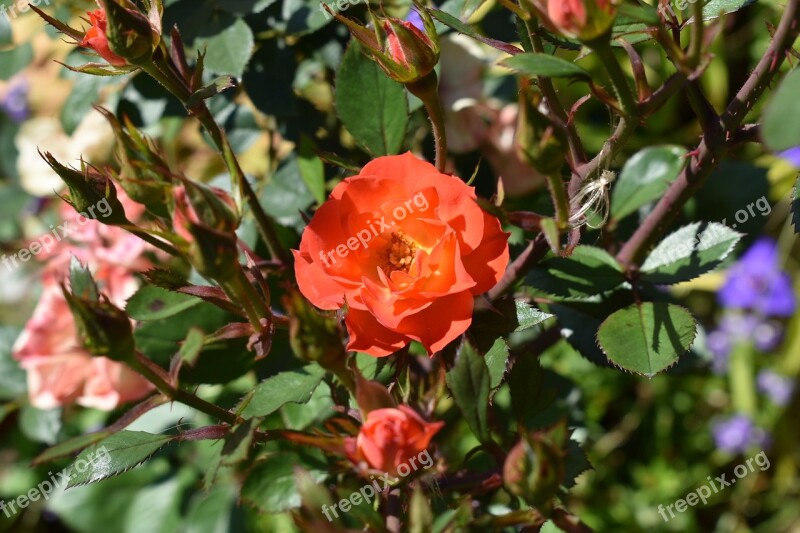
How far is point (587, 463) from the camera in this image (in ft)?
Answer: 2.59

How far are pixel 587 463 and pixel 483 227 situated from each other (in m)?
0.32

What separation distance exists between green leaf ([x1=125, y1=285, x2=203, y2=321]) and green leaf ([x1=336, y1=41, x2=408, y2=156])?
221mm

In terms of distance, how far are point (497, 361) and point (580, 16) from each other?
260mm

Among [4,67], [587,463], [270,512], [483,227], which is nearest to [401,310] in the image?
[483,227]

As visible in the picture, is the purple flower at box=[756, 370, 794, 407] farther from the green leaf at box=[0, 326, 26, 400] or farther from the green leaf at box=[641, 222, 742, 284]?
Result: the green leaf at box=[0, 326, 26, 400]

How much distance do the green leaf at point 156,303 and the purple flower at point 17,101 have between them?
131cm

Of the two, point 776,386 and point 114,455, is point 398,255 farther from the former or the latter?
point 776,386

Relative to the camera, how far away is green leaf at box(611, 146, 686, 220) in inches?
34.3

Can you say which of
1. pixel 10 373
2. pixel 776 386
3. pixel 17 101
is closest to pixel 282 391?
pixel 10 373

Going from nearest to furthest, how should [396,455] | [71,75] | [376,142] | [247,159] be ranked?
[396,455], [376,142], [71,75], [247,159]

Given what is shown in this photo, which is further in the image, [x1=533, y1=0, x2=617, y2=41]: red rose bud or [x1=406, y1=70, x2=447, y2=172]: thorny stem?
[x1=406, y1=70, x2=447, y2=172]: thorny stem

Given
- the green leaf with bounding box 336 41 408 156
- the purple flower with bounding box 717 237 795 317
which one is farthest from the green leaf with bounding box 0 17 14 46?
the purple flower with bounding box 717 237 795 317

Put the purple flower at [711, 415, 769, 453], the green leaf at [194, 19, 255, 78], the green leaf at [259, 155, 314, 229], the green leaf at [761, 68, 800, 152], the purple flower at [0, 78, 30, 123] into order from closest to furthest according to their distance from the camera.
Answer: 1. the green leaf at [761, 68, 800, 152]
2. the green leaf at [194, 19, 255, 78]
3. the green leaf at [259, 155, 314, 229]
4. the purple flower at [711, 415, 769, 453]
5. the purple flower at [0, 78, 30, 123]

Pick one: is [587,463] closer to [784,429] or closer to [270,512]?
[270,512]
